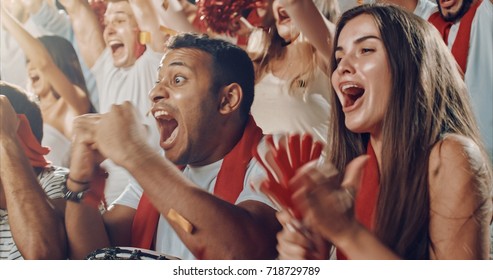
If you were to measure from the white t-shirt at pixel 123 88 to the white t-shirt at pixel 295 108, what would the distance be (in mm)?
515

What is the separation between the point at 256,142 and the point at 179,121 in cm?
36

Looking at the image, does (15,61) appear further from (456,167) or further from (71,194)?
(456,167)

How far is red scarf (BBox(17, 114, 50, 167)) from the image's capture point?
3172 mm

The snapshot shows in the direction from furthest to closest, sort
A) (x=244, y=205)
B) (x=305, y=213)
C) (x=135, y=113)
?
1. (x=135, y=113)
2. (x=244, y=205)
3. (x=305, y=213)

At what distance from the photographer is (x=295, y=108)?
285 cm

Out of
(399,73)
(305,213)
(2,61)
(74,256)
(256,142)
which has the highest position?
(2,61)

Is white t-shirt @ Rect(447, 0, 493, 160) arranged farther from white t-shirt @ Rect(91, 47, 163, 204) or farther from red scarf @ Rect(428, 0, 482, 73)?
white t-shirt @ Rect(91, 47, 163, 204)

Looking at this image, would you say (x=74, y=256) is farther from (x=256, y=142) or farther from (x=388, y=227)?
(x=388, y=227)

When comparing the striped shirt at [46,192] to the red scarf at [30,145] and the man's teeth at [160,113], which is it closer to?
the red scarf at [30,145]

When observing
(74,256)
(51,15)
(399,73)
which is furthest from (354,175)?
(51,15)

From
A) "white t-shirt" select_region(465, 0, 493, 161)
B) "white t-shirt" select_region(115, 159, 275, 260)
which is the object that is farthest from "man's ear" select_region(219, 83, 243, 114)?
"white t-shirt" select_region(465, 0, 493, 161)

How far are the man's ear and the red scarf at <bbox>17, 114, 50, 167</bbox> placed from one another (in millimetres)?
879

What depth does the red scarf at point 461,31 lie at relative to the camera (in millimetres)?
2750

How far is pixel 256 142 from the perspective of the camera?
9.49 ft
